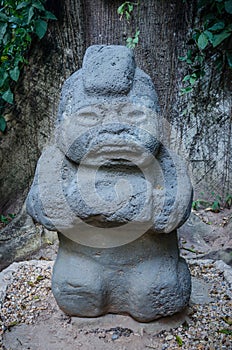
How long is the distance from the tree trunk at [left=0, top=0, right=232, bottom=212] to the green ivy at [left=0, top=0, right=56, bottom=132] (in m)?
0.08

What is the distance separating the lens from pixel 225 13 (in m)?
2.67

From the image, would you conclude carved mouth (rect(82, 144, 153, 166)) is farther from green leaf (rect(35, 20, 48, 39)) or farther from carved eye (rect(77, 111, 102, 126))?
green leaf (rect(35, 20, 48, 39))

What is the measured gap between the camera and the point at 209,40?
2.71 m

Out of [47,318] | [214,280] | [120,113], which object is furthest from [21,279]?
[120,113]

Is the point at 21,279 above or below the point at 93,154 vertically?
below

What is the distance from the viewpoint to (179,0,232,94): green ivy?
2602 millimetres

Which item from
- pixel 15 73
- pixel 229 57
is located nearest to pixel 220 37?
pixel 229 57

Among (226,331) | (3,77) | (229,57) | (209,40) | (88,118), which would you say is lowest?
(226,331)

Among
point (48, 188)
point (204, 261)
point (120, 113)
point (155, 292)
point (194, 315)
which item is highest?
point (120, 113)

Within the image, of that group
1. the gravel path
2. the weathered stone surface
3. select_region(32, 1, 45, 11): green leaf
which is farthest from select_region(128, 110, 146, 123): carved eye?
the weathered stone surface

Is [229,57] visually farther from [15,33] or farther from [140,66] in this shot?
[15,33]

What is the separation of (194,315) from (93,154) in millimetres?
846

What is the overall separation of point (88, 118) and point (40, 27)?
1.35 m

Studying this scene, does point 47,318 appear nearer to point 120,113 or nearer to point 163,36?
point 120,113
